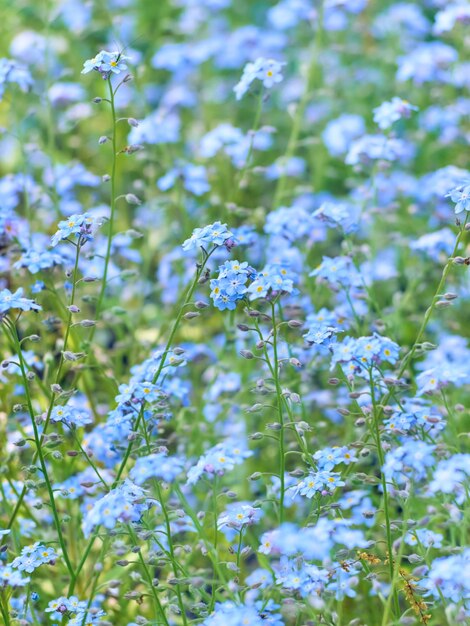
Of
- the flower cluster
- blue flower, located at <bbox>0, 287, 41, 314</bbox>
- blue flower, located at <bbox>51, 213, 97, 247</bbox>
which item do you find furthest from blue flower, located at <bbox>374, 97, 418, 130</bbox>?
the flower cluster

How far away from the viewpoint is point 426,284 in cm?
582

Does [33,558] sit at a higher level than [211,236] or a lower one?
lower

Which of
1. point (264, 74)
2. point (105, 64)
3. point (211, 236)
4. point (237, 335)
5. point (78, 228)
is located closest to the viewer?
point (211, 236)

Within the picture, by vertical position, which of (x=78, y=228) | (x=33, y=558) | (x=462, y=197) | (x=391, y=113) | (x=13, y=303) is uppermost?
(x=391, y=113)

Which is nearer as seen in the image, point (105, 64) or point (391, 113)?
point (105, 64)

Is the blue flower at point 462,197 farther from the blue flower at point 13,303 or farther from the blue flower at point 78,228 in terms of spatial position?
the blue flower at point 13,303

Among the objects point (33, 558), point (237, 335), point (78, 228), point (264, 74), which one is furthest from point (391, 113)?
point (33, 558)

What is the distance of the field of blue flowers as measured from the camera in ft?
10.9

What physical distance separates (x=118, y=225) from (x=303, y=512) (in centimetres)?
289

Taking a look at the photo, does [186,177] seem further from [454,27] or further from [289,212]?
[454,27]

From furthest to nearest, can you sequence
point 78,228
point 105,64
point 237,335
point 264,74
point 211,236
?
point 237,335, point 264,74, point 105,64, point 78,228, point 211,236

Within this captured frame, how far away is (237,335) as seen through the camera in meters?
4.60

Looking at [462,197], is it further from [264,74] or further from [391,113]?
[391,113]

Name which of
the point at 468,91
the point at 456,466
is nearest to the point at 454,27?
the point at 468,91
